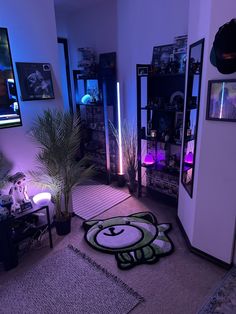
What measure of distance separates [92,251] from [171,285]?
2.54 feet

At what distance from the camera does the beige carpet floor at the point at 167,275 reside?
1.70 meters

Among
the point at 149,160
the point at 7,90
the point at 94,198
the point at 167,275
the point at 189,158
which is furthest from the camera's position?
the point at 94,198

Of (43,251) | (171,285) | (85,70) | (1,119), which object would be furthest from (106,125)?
(171,285)

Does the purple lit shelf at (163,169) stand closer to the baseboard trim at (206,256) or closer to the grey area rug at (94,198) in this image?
the grey area rug at (94,198)

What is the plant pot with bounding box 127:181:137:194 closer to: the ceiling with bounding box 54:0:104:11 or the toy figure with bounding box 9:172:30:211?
the toy figure with bounding box 9:172:30:211

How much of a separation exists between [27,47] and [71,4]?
1658 mm

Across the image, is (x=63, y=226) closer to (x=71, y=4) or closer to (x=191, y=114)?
(x=191, y=114)

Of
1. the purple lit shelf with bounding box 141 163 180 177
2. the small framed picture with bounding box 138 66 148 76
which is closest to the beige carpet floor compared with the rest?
the purple lit shelf with bounding box 141 163 180 177

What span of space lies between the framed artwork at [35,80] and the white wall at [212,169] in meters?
1.38

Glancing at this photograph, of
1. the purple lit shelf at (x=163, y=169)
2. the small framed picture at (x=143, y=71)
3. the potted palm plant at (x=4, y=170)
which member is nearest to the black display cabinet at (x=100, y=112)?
the small framed picture at (x=143, y=71)

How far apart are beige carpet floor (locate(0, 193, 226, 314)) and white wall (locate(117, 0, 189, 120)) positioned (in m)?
1.87

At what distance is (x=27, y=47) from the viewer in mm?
2180

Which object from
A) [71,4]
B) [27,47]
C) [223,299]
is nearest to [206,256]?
[223,299]

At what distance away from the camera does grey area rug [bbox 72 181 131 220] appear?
2.96 m
